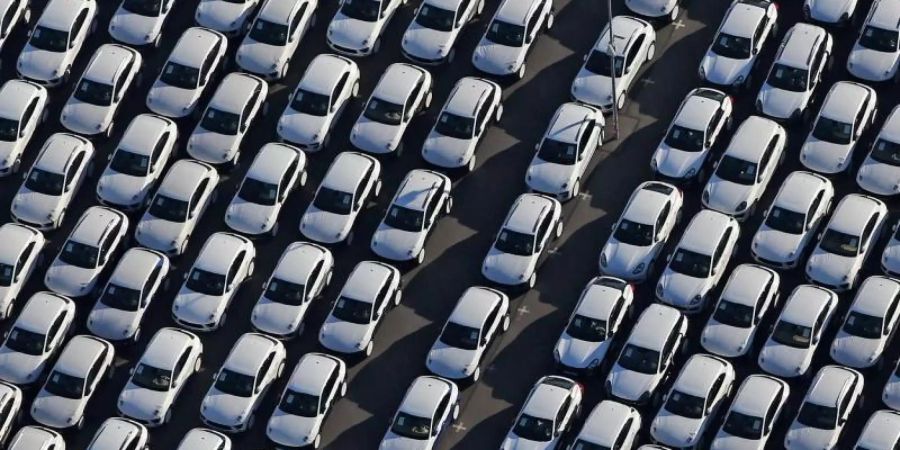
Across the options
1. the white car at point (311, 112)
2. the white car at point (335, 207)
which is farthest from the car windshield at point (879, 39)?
the white car at point (311, 112)

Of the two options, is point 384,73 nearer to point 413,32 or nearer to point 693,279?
point 413,32

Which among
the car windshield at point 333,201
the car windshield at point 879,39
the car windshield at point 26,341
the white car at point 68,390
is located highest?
the car windshield at point 879,39

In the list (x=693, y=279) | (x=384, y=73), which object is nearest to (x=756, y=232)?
(x=693, y=279)

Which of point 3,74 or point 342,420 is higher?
point 3,74

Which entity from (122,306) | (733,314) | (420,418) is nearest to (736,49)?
(733,314)

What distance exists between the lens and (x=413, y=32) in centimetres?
13625

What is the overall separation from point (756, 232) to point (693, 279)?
370 cm

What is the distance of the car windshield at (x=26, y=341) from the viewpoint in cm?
12825

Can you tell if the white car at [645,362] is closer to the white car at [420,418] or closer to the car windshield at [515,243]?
the car windshield at [515,243]

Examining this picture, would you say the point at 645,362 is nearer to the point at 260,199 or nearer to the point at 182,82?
the point at 260,199

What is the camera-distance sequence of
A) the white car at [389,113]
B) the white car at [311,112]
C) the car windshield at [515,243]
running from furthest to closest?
the white car at [311,112], the white car at [389,113], the car windshield at [515,243]

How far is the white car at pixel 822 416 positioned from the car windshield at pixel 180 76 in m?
30.1

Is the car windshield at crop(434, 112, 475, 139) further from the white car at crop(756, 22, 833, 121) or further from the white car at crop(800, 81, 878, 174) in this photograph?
the white car at crop(800, 81, 878, 174)

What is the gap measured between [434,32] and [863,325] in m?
A: 23.2
